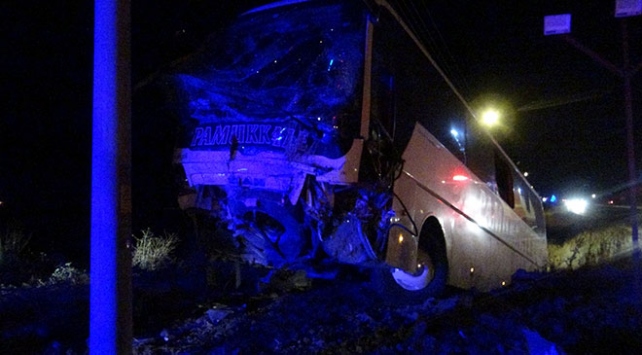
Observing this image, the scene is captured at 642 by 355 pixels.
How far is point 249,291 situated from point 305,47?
353cm

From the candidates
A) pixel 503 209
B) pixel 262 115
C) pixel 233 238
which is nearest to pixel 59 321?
pixel 233 238

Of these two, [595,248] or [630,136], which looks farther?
[595,248]

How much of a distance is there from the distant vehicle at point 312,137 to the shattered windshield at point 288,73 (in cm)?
1

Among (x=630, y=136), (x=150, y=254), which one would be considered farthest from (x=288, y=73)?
(x=630, y=136)

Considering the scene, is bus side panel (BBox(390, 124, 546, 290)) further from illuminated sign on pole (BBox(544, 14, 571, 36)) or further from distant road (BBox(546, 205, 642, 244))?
distant road (BBox(546, 205, 642, 244))

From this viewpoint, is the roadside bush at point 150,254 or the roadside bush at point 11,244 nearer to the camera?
the roadside bush at point 11,244

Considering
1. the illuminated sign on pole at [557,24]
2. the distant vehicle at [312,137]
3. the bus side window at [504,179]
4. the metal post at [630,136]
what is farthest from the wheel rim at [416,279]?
the illuminated sign on pole at [557,24]

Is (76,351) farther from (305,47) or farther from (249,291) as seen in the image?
(305,47)

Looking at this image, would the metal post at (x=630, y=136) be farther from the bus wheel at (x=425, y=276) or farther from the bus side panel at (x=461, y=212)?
the bus wheel at (x=425, y=276)

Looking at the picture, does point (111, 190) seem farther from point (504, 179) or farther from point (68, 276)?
point (504, 179)

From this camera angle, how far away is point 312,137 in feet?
19.7

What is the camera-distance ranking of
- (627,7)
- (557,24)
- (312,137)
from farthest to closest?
(557,24)
(627,7)
(312,137)

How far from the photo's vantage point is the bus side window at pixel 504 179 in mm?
12604

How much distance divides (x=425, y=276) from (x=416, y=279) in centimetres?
14
